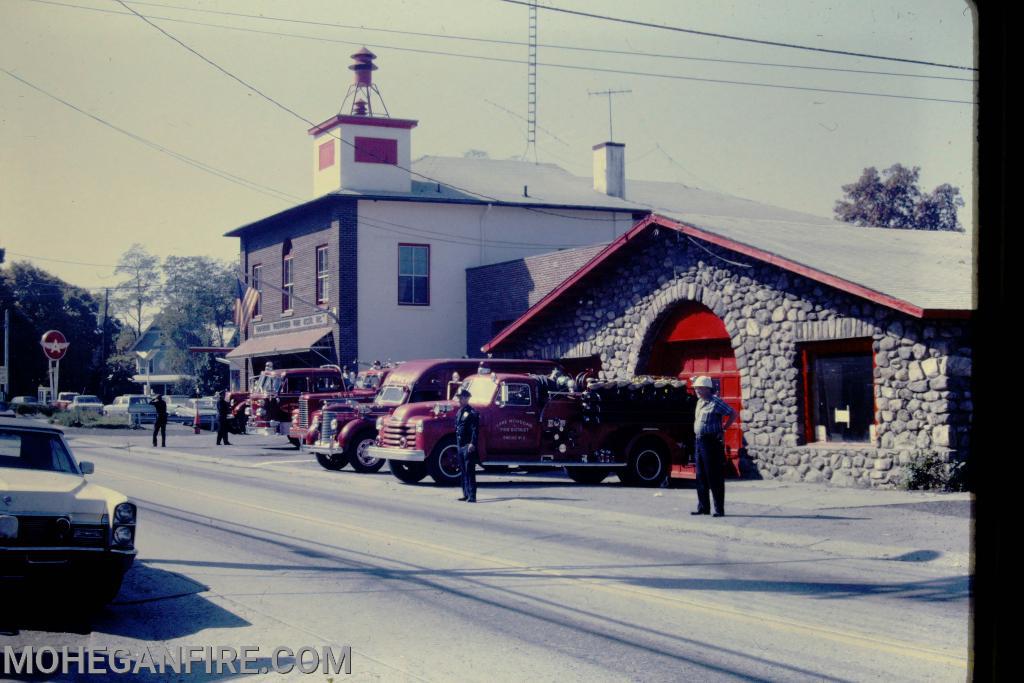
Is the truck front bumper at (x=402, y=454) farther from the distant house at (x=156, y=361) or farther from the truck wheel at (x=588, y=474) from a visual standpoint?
the distant house at (x=156, y=361)

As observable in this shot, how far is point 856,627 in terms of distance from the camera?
8078 millimetres

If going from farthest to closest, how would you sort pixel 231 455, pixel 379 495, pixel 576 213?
pixel 576 213
pixel 231 455
pixel 379 495

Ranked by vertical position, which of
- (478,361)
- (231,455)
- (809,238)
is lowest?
(231,455)

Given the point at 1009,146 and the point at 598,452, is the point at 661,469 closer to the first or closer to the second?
the point at 598,452

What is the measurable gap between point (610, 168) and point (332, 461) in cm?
2351

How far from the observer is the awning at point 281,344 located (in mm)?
40875

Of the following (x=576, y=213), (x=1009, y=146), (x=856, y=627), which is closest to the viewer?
(x=1009, y=146)

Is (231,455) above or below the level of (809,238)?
below

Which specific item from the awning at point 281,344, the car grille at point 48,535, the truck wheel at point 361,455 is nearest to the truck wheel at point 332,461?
the truck wheel at point 361,455

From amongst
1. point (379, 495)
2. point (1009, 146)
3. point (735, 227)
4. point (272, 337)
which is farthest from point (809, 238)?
point (272, 337)

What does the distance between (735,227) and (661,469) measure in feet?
22.0

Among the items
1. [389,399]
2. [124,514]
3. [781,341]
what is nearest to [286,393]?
[389,399]

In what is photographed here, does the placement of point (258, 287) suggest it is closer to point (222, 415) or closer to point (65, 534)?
point (222, 415)

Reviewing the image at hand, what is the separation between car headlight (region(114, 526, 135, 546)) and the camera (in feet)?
26.5
